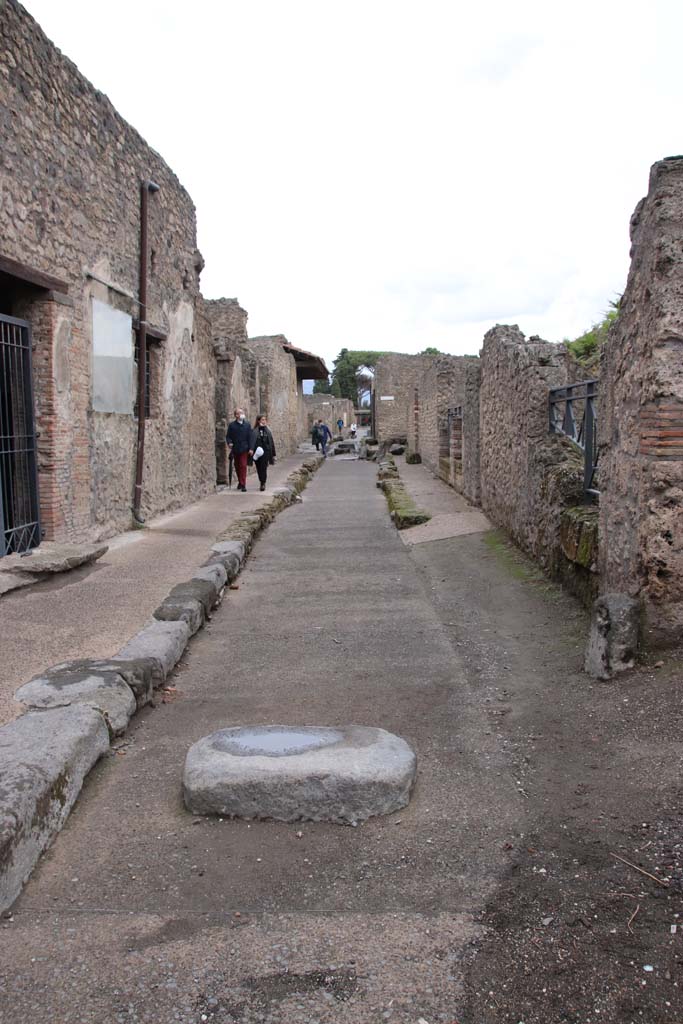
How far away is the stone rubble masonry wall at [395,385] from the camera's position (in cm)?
3144

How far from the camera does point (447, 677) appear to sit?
4461 mm

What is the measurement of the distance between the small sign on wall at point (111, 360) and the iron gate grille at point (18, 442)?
1224 mm

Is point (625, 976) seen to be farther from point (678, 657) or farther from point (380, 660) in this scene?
point (380, 660)

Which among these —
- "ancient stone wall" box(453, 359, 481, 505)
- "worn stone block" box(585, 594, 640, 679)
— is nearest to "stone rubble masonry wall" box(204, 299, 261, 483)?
"ancient stone wall" box(453, 359, 481, 505)

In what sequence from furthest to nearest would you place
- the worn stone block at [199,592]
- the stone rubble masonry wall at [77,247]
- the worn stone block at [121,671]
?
the stone rubble masonry wall at [77,247] < the worn stone block at [199,592] < the worn stone block at [121,671]

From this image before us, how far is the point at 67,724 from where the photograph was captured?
327cm

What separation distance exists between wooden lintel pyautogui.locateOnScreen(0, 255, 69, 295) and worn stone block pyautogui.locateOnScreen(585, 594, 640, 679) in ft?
17.3

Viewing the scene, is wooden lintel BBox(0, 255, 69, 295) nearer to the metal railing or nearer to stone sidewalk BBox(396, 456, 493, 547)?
stone sidewalk BBox(396, 456, 493, 547)

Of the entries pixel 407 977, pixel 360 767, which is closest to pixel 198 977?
pixel 407 977

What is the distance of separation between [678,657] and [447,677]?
4.11 ft

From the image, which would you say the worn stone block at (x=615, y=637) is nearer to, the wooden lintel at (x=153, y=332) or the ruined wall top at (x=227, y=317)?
the wooden lintel at (x=153, y=332)

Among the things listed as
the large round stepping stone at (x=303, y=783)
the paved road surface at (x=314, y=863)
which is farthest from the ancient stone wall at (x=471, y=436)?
the large round stepping stone at (x=303, y=783)

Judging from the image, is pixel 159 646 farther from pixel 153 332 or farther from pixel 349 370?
pixel 349 370

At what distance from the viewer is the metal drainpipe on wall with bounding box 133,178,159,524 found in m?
9.45
